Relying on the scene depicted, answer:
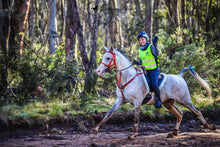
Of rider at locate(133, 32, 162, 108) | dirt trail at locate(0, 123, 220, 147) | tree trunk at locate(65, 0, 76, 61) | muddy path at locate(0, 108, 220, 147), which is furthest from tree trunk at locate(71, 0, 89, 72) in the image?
rider at locate(133, 32, 162, 108)

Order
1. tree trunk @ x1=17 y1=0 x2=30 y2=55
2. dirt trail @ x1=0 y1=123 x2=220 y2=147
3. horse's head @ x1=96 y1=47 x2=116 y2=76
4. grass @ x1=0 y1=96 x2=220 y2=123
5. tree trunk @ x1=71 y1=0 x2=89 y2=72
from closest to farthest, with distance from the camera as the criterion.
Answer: dirt trail @ x1=0 y1=123 x2=220 y2=147, horse's head @ x1=96 y1=47 x2=116 y2=76, grass @ x1=0 y1=96 x2=220 y2=123, tree trunk @ x1=17 y1=0 x2=30 y2=55, tree trunk @ x1=71 y1=0 x2=89 y2=72

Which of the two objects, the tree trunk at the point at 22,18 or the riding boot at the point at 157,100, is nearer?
the riding boot at the point at 157,100

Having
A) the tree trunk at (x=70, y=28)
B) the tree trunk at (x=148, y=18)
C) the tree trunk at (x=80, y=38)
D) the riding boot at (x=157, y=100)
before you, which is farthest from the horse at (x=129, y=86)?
the tree trunk at (x=148, y=18)

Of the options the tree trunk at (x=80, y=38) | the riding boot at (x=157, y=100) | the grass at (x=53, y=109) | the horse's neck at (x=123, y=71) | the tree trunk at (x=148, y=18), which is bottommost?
the grass at (x=53, y=109)

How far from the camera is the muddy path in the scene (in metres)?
6.59

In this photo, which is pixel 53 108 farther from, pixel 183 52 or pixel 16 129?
pixel 183 52

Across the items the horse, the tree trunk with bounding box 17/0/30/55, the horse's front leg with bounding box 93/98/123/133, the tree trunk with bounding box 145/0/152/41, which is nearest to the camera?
the horse's front leg with bounding box 93/98/123/133

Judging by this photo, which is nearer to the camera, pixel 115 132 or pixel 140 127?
pixel 115 132

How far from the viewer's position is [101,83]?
40.5 ft

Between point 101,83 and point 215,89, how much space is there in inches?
242

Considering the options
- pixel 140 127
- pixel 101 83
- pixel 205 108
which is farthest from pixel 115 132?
pixel 205 108

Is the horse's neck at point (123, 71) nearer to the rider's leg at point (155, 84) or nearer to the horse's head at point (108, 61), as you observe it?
the horse's head at point (108, 61)

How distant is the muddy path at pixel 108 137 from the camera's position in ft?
21.6

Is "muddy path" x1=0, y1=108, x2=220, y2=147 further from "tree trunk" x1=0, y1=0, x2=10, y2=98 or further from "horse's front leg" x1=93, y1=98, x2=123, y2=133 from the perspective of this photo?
"tree trunk" x1=0, y1=0, x2=10, y2=98
